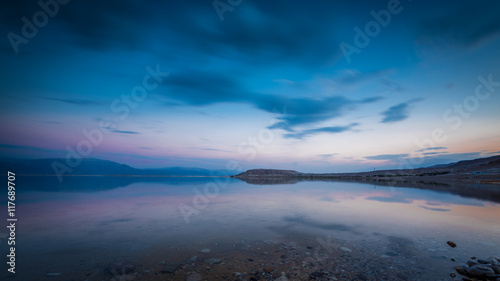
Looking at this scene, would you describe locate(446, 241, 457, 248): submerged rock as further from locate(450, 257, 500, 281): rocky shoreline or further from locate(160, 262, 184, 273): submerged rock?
locate(160, 262, 184, 273): submerged rock

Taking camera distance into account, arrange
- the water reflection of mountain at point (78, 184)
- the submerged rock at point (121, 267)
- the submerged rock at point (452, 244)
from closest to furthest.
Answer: the submerged rock at point (121, 267) → the submerged rock at point (452, 244) → the water reflection of mountain at point (78, 184)

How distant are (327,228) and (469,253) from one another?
523 cm

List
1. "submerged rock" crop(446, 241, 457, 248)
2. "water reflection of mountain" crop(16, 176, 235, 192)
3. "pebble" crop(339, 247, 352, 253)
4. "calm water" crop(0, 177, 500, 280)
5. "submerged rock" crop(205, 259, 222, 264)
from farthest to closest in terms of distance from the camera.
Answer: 1. "water reflection of mountain" crop(16, 176, 235, 192)
2. "submerged rock" crop(446, 241, 457, 248)
3. "pebble" crop(339, 247, 352, 253)
4. "submerged rock" crop(205, 259, 222, 264)
5. "calm water" crop(0, 177, 500, 280)

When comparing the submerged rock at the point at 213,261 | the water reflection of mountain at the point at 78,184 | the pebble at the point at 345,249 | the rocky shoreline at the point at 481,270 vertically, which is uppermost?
the submerged rock at the point at 213,261

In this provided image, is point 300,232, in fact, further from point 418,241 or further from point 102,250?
point 102,250

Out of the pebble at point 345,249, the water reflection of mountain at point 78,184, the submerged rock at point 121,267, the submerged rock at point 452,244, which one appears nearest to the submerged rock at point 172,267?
the submerged rock at point 121,267

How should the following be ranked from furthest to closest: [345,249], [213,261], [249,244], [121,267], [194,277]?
[249,244] < [345,249] < [213,261] < [121,267] < [194,277]

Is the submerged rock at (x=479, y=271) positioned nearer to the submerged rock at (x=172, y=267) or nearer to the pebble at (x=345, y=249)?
Answer: the pebble at (x=345, y=249)

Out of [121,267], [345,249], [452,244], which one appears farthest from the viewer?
[452,244]

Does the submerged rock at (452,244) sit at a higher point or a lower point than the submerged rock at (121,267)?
lower

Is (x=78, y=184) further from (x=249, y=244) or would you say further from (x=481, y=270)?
(x=481, y=270)

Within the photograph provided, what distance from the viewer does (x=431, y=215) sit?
14156 mm

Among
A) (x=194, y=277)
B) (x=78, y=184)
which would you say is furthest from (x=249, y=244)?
(x=78, y=184)

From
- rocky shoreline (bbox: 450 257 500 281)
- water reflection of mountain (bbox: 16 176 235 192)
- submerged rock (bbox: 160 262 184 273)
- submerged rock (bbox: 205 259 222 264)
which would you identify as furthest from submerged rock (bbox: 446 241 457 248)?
water reflection of mountain (bbox: 16 176 235 192)
